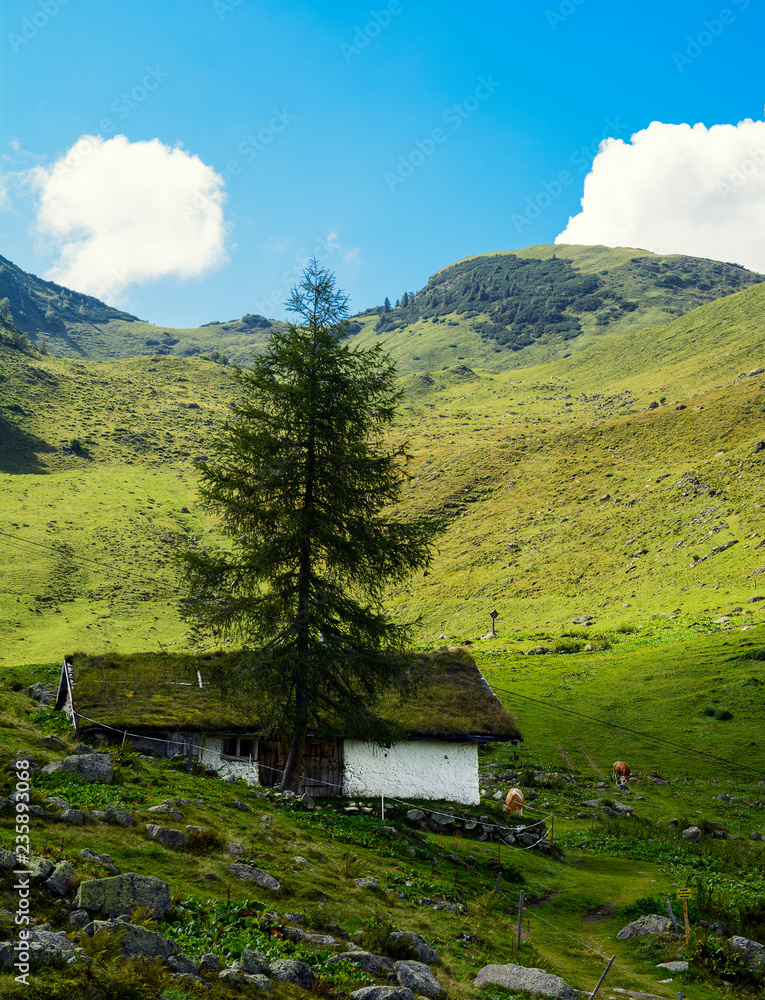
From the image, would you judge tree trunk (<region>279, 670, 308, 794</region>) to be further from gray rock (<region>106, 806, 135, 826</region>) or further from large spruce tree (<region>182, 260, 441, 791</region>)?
gray rock (<region>106, 806, 135, 826</region>)

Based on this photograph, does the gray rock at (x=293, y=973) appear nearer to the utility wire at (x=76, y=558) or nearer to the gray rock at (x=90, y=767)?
the gray rock at (x=90, y=767)

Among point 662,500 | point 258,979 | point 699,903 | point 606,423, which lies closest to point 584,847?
point 699,903

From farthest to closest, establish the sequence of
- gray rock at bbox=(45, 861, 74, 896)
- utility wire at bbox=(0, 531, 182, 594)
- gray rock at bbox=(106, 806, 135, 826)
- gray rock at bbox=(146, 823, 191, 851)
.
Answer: utility wire at bbox=(0, 531, 182, 594) < gray rock at bbox=(106, 806, 135, 826) < gray rock at bbox=(146, 823, 191, 851) < gray rock at bbox=(45, 861, 74, 896)

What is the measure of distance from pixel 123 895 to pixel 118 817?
3.57 m

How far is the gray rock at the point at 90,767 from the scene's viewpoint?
46.6 feet

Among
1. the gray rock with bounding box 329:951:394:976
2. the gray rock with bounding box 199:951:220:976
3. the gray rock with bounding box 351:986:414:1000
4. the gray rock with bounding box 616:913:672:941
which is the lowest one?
the gray rock with bounding box 616:913:672:941

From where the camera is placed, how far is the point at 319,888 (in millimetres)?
12422

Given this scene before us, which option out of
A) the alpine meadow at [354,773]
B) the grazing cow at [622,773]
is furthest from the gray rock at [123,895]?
the grazing cow at [622,773]

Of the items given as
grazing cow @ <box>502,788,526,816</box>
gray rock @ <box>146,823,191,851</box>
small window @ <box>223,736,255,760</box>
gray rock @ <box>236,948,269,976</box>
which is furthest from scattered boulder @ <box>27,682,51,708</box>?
gray rock @ <box>236,948,269,976</box>

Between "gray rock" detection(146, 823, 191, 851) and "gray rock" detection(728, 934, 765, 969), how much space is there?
10360 mm

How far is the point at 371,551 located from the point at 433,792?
10.2 m

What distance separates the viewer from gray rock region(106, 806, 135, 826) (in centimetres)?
1216

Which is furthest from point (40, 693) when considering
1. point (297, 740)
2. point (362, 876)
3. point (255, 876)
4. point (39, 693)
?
point (255, 876)

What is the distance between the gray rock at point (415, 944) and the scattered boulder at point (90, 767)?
706 centimetres
